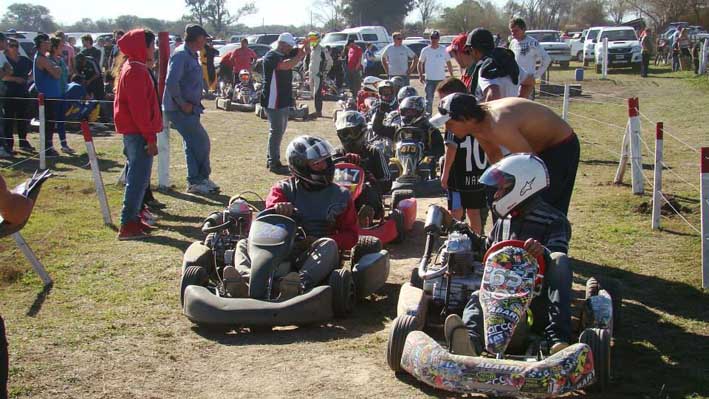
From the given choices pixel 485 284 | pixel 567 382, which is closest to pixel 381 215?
pixel 485 284

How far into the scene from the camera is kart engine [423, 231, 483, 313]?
6086 mm

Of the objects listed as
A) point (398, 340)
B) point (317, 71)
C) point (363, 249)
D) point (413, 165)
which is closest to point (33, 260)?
point (363, 249)

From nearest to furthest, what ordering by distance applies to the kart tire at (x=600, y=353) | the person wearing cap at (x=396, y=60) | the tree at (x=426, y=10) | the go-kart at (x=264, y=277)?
the kart tire at (x=600, y=353) → the go-kart at (x=264, y=277) → the person wearing cap at (x=396, y=60) → the tree at (x=426, y=10)

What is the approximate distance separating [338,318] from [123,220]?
12.4 feet

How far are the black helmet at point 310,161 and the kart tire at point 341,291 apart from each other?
3.38ft

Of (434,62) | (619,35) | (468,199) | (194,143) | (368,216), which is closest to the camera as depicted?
(468,199)

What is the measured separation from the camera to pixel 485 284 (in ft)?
17.7

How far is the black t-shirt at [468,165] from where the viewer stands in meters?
7.79

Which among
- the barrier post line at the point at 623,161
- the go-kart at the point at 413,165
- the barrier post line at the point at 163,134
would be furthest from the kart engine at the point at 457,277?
the barrier post line at the point at 163,134

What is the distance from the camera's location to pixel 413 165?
39.2 ft

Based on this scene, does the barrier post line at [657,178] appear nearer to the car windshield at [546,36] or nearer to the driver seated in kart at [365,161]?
the driver seated in kart at [365,161]

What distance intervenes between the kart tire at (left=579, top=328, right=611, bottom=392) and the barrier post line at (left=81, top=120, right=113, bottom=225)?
6.65 m

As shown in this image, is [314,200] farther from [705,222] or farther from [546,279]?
[705,222]

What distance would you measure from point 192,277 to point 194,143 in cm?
526
